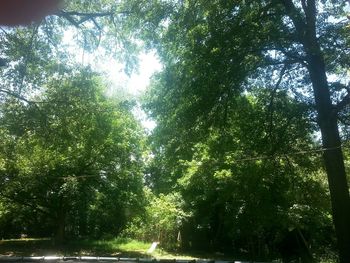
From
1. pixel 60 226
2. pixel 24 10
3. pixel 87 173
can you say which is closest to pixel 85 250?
pixel 60 226

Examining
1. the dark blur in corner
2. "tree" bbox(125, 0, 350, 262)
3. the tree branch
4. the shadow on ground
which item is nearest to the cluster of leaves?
the shadow on ground

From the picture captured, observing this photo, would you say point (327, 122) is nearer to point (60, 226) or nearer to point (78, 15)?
point (78, 15)

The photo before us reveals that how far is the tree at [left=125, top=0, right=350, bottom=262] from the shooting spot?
10766mm

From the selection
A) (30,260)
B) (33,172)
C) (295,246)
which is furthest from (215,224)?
(30,260)

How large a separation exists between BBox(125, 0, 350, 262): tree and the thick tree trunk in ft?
0.08

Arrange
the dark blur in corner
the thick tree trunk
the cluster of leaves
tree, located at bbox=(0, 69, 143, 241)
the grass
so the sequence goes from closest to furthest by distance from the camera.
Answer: the thick tree trunk < the dark blur in corner < the grass < tree, located at bbox=(0, 69, 143, 241) < the cluster of leaves

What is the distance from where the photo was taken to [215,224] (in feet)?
77.6

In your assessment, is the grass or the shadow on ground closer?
the shadow on ground

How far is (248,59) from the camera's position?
39.0ft

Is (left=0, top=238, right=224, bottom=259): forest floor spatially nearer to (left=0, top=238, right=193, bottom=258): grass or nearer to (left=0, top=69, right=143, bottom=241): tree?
(left=0, top=238, right=193, bottom=258): grass

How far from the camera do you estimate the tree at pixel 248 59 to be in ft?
35.3

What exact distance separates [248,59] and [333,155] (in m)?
3.64

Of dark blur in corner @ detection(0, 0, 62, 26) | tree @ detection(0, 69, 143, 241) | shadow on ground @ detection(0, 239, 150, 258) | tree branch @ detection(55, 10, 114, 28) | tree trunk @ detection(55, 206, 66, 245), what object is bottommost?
shadow on ground @ detection(0, 239, 150, 258)

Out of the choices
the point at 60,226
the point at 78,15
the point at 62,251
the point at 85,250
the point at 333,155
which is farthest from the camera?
the point at 60,226
